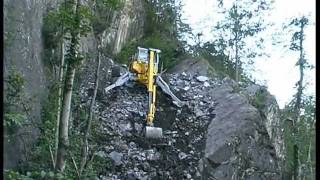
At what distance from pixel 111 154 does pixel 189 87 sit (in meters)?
2.51

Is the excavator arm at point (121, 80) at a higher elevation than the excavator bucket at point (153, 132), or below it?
higher

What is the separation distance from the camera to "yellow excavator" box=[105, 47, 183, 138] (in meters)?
5.93

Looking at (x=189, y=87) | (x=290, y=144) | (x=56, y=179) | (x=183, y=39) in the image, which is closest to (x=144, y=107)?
(x=189, y=87)

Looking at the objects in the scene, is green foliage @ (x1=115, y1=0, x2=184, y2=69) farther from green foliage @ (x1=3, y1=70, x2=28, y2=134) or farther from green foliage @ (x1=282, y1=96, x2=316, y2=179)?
green foliage @ (x1=3, y1=70, x2=28, y2=134)

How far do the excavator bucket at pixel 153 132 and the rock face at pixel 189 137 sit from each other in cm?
6

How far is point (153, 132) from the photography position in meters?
5.73

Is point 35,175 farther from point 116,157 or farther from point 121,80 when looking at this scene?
point 121,80

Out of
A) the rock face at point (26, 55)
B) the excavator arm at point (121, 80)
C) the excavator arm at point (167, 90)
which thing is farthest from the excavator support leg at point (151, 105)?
the rock face at point (26, 55)

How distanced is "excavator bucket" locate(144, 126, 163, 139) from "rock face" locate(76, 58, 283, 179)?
0.06m

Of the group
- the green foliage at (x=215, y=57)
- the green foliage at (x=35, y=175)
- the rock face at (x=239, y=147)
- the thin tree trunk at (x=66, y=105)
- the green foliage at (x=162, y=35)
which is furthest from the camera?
the green foliage at (x=215, y=57)

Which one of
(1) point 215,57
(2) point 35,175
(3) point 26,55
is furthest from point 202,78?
(2) point 35,175

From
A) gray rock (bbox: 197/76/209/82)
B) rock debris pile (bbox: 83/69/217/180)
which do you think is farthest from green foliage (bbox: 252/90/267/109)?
gray rock (bbox: 197/76/209/82)

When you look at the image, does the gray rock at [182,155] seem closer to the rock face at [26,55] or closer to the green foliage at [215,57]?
the rock face at [26,55]

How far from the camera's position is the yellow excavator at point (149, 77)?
5927mm
